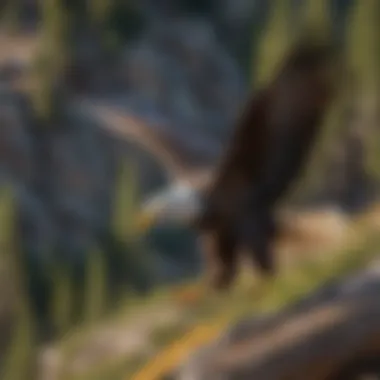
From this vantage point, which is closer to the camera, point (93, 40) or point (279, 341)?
point (279, 341)

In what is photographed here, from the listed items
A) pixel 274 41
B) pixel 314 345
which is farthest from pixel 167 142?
pixel 314 345

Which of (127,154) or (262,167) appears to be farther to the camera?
(127,154)

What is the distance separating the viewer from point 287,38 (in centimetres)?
90

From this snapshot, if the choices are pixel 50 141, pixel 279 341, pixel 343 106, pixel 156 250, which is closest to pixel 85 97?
pixel 50 141

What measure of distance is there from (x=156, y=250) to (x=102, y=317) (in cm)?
9

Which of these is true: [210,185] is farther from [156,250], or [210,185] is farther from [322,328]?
[322,328]

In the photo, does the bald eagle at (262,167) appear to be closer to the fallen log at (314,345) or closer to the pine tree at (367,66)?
the pine tree at (367,66)

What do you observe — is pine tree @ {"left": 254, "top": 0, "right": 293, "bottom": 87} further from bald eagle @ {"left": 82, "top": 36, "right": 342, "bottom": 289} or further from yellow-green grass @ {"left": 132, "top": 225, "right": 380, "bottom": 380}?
yellow-green grass @ {"left": 132, "top": 225, "right": 380, "bottom": 380}

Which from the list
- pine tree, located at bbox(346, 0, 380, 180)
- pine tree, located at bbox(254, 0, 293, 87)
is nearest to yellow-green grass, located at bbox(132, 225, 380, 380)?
pine tree, located at bbox(346, 0, 380, 180)

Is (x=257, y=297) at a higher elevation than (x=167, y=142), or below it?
below

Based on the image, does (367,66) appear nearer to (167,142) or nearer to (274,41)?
(274,41)

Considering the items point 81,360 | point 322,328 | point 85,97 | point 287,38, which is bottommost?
point 322,328

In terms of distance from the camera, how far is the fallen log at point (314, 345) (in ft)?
2.03

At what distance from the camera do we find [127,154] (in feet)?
3.16
